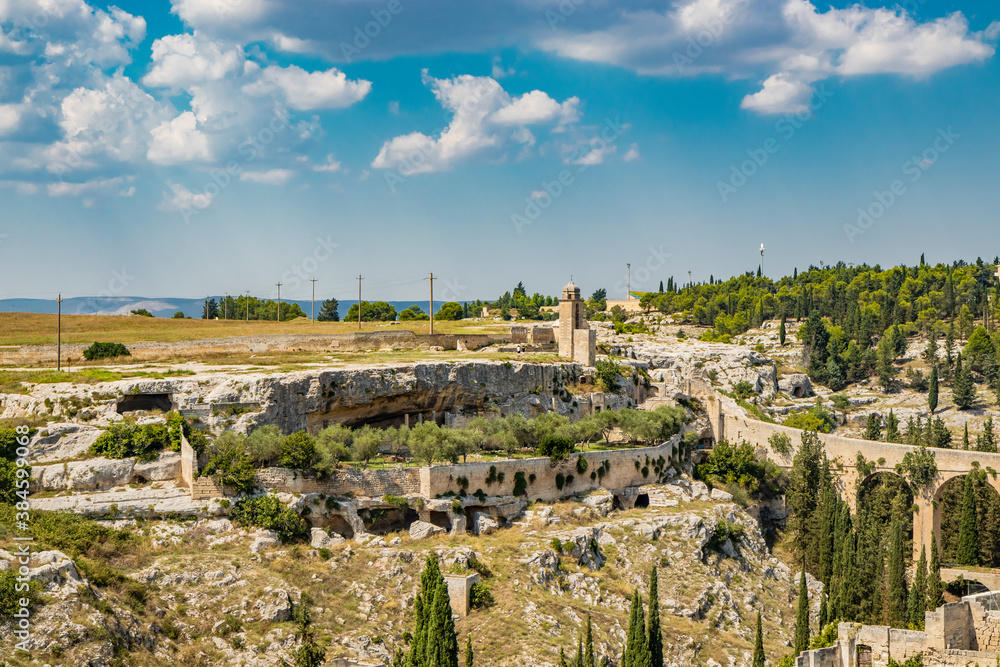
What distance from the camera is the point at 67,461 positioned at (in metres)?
32.0

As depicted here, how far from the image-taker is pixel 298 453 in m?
33.3

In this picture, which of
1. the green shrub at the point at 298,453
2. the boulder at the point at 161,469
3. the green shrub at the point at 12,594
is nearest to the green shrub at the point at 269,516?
the green shrub at the point at 298,453

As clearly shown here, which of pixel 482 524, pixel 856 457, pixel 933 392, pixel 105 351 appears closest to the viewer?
pixel 482 524

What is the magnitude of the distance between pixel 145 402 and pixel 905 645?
29.9 metres

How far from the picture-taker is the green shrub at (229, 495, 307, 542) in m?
31.7

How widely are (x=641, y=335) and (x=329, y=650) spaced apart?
6951 centimetres

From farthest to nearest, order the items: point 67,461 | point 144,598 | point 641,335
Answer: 1. point 641,335
2. point 67,461
3. point 144,598

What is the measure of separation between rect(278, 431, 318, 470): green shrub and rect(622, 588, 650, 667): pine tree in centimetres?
1366

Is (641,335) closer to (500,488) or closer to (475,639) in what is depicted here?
(500,488)

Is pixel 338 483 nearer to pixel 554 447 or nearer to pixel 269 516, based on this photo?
pixel 269 516

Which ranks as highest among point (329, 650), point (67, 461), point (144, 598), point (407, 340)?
point (407, 340)

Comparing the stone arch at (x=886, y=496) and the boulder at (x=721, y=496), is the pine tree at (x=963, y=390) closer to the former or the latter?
the stone arch at (x=886, y=496)

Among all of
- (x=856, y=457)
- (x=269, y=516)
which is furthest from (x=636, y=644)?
(x=856, y=457)

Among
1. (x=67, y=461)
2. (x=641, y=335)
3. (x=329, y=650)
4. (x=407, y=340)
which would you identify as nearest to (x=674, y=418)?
(x=407, y=340)
